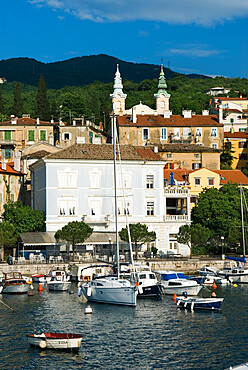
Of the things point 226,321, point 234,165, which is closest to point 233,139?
point 234,165

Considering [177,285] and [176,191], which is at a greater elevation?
[176,191]

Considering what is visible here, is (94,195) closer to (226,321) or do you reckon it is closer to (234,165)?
(226,321)

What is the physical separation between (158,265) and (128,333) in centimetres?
3001

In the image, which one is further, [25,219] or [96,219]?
[96,219]

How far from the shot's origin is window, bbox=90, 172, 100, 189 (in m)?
79.2

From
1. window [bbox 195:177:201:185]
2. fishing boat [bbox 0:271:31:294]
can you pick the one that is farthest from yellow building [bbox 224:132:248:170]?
fishing boat [bbox 0:271:31:294]

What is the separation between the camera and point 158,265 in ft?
233

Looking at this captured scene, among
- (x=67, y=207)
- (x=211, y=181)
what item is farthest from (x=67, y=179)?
(x=211, y=181)

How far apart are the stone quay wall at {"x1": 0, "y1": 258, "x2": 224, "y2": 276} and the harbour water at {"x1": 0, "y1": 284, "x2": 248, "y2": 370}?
11.3 metres

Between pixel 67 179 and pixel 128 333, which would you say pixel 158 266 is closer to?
pixel 67 179

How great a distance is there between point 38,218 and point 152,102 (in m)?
94.2

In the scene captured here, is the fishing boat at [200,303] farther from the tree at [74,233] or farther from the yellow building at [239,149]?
the yellow building at [239,149]

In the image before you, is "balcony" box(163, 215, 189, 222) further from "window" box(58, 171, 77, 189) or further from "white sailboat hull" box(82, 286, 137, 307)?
"white sailboat hull" box(82, 286, 137, 307)

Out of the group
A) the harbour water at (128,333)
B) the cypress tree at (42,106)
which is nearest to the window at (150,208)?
the harbour water at (128,333)
